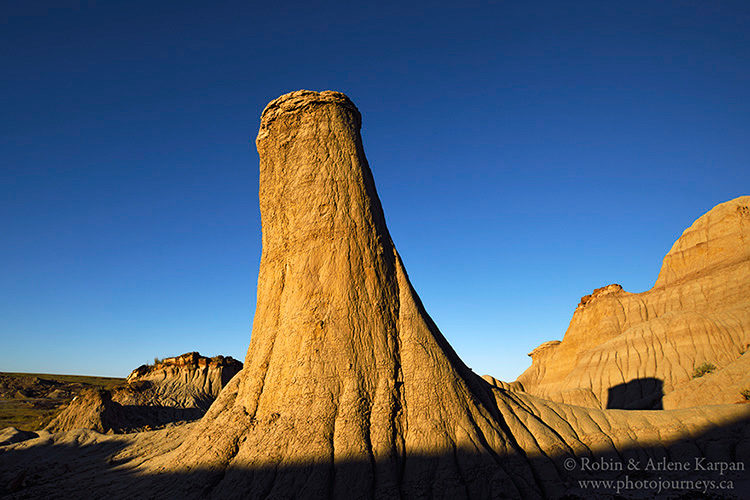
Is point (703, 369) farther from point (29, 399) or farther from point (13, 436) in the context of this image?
point (29, 399)

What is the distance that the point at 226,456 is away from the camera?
9695mm

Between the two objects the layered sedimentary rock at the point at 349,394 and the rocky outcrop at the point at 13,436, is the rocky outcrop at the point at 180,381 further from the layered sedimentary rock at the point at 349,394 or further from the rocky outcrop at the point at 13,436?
the layered sedimentary rock at the point at 349,394

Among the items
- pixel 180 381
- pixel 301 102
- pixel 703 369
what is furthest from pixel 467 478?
pixel 180 381

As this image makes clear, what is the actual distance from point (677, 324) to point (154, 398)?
49.4 m

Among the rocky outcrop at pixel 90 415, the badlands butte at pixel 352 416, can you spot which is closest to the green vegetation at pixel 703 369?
the badlands butte at pixel 352 416

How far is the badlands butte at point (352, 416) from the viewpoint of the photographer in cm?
915

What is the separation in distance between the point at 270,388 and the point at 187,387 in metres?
36.8

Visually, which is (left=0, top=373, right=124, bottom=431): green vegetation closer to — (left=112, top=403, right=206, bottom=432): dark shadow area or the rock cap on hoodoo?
(left=112, top=403, right=206, bottom=432): dark shadow area

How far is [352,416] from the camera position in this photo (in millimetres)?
9617

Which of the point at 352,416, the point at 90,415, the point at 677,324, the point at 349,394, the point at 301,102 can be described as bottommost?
the point at 352,416

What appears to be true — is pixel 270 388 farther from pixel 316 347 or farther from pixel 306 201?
pixel 306 201

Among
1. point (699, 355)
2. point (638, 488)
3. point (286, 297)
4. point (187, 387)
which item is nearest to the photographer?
point (638, 488)

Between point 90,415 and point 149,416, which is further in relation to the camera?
point 149,416

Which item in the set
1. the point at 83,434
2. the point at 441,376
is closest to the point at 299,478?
the point at 441,376
